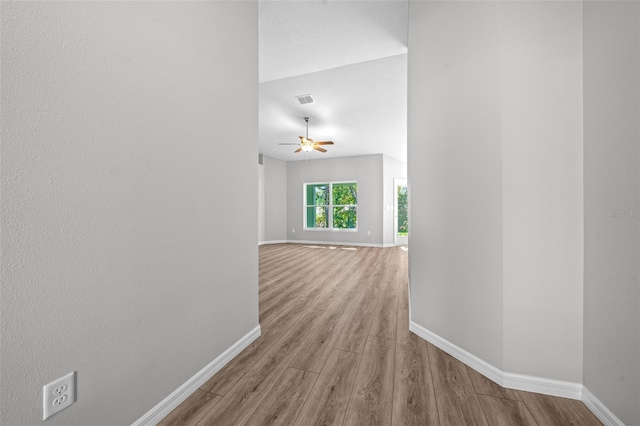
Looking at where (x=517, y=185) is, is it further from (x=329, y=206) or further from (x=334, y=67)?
(x=329, y=206)

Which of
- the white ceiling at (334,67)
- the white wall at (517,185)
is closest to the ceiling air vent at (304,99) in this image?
the white ceiling at (334,67)

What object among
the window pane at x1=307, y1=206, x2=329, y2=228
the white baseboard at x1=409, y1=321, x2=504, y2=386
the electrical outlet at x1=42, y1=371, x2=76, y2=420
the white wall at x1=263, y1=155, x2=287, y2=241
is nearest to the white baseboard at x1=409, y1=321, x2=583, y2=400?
the white baseboard at x1=409, y1=321, x2=504, y2=386

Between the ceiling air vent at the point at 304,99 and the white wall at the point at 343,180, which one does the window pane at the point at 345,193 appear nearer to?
the white wall at the point at 343,180

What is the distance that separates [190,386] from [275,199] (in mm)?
7192

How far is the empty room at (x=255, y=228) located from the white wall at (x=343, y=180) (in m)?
5.49

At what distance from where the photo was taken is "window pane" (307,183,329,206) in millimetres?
8320

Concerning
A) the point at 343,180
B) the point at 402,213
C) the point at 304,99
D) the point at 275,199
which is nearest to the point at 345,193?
the point at 343,180

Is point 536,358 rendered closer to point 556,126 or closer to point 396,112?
point 556,126

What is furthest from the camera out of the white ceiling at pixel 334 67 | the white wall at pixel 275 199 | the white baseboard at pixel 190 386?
the white wall at pixel 275 199

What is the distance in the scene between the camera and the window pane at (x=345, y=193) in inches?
315

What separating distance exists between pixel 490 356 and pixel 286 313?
5.26 feet

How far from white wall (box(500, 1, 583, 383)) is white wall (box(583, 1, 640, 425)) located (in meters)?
0.05

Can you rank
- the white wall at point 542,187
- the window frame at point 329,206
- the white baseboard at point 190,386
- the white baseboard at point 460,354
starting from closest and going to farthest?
the white baseboard at point 190,386, the white wall at point 542,187, the white baseboard at point 460,354, the window frame at point 329,206

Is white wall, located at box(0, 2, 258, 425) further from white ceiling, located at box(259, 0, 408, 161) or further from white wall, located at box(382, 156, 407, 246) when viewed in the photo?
white wall, located at box(382, 156, 407, 246)
